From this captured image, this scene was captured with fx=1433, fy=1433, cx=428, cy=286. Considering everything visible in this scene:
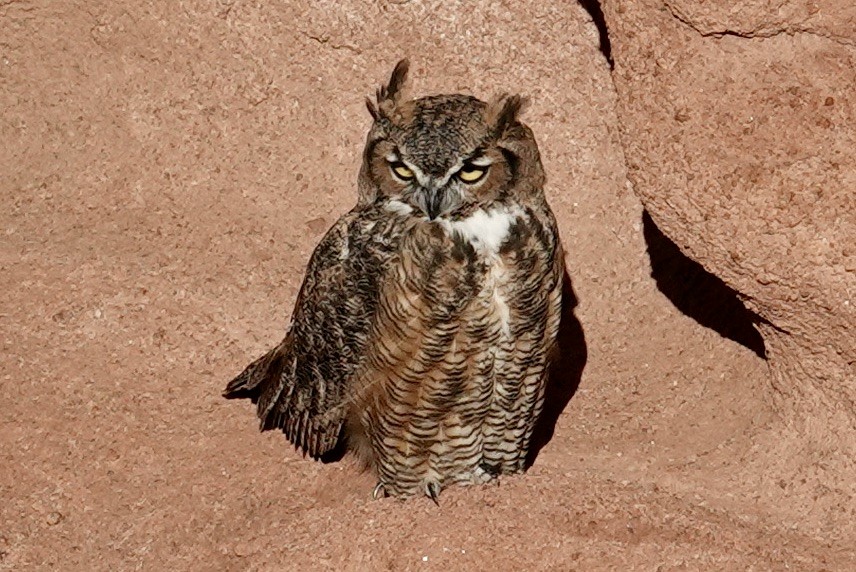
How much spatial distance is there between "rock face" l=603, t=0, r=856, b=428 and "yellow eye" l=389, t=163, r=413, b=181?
831 mm

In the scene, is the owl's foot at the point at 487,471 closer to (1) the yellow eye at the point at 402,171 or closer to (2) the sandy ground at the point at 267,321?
(2) the sandy ground at the point at 267,321

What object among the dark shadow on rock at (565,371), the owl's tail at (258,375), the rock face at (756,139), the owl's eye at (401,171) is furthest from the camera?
the dark shadow on rock at (565,371)

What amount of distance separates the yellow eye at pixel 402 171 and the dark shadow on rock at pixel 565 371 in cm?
A: 131

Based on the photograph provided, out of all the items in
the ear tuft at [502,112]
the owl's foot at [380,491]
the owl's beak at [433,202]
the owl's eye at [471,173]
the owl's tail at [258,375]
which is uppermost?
the ear tuft at [502,112]

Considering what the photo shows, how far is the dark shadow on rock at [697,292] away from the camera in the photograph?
5.37 m

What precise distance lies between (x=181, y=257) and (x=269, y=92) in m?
0.74

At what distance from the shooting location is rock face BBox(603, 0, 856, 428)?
428cm

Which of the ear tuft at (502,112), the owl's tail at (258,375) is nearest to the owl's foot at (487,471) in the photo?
the owl's tail at (258,375)

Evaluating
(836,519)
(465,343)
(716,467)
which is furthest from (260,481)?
(836,519)

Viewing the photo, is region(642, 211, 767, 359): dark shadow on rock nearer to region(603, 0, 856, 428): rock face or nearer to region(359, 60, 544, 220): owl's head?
region(603, 0, 856, 428): rock face

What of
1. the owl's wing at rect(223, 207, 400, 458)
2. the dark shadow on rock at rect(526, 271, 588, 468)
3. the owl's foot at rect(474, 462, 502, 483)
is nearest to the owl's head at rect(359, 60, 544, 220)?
the owl's wing at rect(223, 207, 400, 458)

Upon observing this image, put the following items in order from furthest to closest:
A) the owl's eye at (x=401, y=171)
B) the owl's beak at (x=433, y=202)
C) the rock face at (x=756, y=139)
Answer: the rock face at (x=756, y=139)
the owl's eye at (x=401, y=171)
the owl's beak at (x=433, y=202)

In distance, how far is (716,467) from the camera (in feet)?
16.3

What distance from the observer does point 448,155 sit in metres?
4.01
